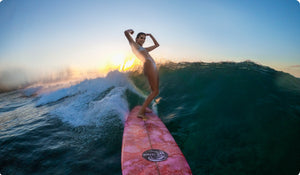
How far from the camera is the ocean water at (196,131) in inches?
104

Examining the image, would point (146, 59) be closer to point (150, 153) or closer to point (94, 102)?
point (150, 153)

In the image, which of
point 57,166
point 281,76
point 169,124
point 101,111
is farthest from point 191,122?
point 281,76

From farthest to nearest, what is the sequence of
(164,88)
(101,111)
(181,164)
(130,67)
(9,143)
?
(130,67)
(164,88)
(101,111)
(9,143)
(181,164)

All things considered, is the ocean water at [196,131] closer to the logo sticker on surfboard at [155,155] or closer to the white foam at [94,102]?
the white foam at [94,102]

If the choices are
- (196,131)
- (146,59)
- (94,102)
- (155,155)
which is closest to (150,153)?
(155,155)

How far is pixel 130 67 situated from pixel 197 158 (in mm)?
6446

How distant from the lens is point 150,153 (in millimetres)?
2510

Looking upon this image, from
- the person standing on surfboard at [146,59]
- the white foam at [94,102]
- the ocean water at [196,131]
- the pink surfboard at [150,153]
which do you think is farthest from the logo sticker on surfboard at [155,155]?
the white foam at [94,102]

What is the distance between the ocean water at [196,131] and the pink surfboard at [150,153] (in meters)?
0.30

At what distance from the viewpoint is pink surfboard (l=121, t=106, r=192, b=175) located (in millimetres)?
2146

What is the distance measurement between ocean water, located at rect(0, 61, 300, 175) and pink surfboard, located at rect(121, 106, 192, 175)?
0.99 feet

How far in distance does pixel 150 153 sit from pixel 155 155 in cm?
10

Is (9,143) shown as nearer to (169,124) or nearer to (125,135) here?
(125,135)

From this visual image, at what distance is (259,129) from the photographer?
338cm
